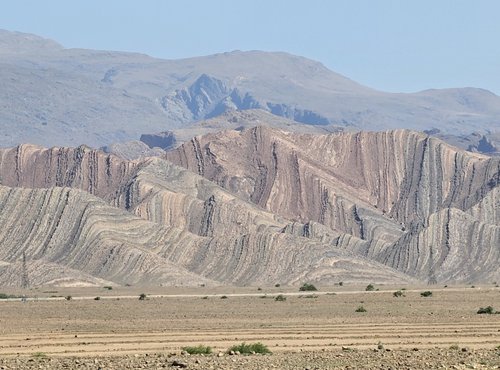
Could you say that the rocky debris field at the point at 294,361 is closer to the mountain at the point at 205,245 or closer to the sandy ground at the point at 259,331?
the sandy ground at the point at 259,331

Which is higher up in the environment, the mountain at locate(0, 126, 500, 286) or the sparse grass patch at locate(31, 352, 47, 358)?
the sparse grass patch at locate(31, 352, 47, 358)

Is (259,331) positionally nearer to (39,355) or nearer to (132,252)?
(39,355)

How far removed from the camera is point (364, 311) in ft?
233

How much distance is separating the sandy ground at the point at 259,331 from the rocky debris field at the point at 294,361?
30 millimetres

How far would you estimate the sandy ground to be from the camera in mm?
40562

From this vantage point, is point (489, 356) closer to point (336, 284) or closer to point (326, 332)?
point (326, 332)

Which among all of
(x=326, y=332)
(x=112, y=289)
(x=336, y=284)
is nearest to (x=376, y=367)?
(x=326, y=332)

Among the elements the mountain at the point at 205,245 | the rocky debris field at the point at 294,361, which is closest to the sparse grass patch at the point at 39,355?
the rocky debris field at the point at 294,361

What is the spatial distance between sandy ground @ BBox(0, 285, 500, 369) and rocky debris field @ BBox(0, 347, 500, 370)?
30 millimetres

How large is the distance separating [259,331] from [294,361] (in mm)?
15861

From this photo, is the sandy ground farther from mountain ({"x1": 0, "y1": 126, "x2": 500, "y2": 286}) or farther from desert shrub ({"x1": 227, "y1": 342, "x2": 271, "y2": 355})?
mountain ({"x1": 0, "y1": 126, "x2": 500, "y2": 286})

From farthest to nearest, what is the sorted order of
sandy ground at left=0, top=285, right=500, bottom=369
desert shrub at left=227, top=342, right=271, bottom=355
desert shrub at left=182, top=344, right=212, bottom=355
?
desert shrub at left=227, top=342, right=271, bottom=355
desert shrub at left=182, top=344, right=212, bottom=355
sandy ground at left=0, top=285, right=500, bottom=369

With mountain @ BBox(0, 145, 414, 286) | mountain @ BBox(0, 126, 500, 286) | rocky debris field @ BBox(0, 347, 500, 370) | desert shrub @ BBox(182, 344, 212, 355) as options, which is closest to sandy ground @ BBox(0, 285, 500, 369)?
rocky debris field @ BBox(0, 347, 500, 370)

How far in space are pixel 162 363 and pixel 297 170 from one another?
15921 centimetres
